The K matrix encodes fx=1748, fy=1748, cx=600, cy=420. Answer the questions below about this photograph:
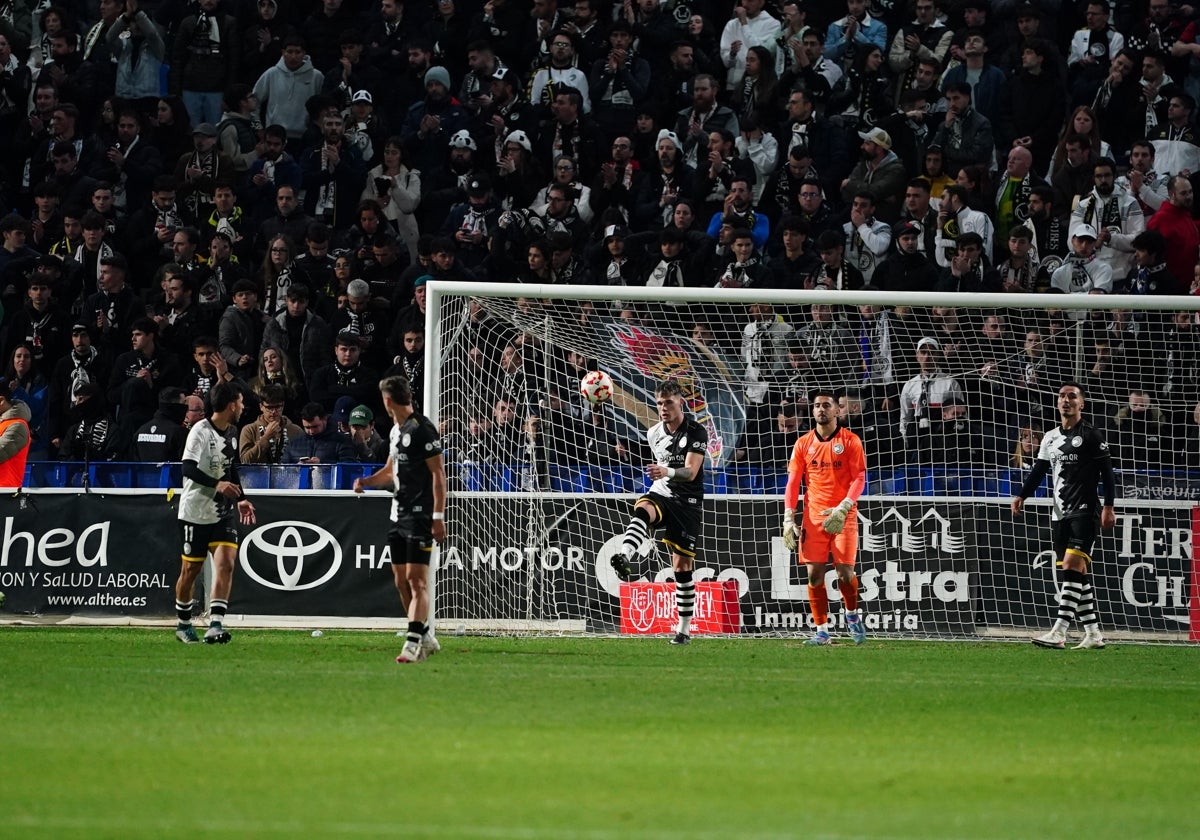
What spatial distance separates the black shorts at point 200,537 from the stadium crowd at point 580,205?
99.4 inches

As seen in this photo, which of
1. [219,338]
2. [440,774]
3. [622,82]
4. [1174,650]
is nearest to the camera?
[440,774]

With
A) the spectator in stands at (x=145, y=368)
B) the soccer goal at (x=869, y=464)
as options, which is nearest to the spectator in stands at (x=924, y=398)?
the soccer goal at (x=869, y=464)

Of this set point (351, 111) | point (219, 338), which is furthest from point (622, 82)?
point (219, 338)

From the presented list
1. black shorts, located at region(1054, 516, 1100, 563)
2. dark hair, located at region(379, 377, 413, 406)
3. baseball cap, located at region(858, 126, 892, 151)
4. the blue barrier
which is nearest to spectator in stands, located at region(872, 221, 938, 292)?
baseball cap, located at region(858, 126, 892, 151)

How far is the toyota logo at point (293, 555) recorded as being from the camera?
1711cm

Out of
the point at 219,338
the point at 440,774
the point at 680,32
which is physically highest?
the point at 680,32

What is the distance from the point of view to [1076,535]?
15.4m

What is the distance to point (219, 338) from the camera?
19.6 m

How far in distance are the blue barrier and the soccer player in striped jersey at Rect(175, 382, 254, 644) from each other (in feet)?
7.82

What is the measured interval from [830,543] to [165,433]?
690 centimetres

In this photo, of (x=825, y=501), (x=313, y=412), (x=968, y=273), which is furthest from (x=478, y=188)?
(x=825, y=501)

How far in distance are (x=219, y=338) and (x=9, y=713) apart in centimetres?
1029

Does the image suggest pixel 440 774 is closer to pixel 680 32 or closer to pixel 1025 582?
pixel 1025 582

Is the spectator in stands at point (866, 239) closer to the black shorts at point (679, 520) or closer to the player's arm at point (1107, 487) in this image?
the player's arm at point (1107, 487)
